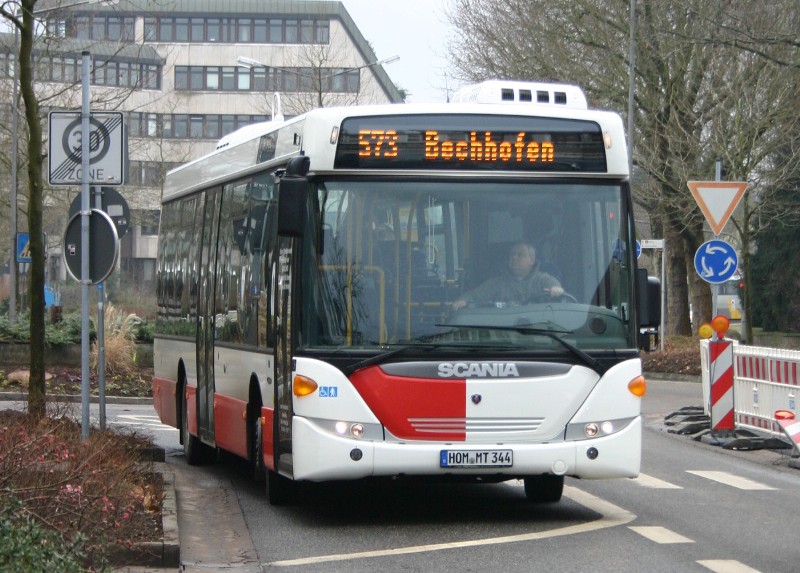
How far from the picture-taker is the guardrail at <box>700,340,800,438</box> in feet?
57.2

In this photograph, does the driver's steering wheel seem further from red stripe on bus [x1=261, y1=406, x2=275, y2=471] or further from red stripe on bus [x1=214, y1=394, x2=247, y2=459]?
red stripe on bus [x1=214, y1=394, x2=247, y2=459]

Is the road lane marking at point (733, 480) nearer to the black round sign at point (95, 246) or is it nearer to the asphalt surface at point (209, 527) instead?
the asphalt surface at point (209, 527)

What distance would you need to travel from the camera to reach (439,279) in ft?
33.6

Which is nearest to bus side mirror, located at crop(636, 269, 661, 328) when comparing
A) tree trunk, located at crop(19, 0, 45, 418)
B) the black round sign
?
the black round sign

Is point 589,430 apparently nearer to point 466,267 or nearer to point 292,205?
point 466,267

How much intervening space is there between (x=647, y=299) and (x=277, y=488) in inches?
124

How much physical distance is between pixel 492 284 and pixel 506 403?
0.81 m

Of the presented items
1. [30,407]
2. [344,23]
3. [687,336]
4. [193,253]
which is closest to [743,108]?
[687,336]

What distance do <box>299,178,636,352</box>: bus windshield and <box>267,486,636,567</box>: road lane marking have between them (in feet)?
4.01

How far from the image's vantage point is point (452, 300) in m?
10.2

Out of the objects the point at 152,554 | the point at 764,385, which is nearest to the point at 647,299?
the point at 152,554

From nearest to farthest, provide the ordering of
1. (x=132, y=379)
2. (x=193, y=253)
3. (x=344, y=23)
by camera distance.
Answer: (x=193, y=253)
(x=132, y=379)
(x=344, y=23)

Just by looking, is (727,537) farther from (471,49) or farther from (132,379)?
(471,49)

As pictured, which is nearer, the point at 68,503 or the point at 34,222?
the point at 68,503
